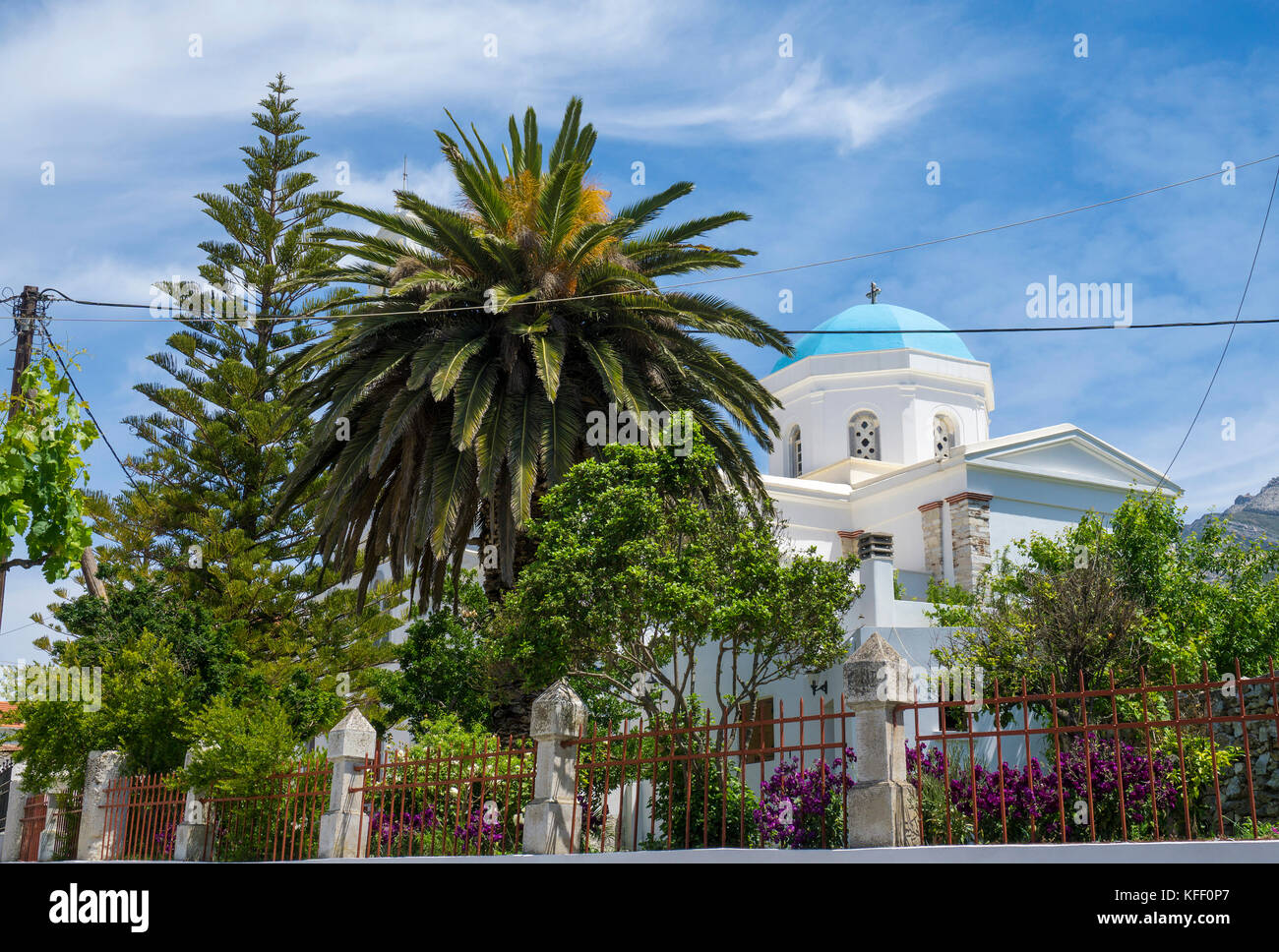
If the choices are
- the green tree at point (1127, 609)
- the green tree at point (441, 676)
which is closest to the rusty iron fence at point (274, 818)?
the green tree at point (441, 676)

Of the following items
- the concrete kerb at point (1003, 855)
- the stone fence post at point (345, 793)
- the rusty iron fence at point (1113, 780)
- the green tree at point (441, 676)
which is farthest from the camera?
the green tree at point (441, 676)

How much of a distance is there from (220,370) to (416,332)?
809 cm

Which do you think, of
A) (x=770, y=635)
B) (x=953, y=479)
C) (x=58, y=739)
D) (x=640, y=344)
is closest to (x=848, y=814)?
(x=770, y=635)

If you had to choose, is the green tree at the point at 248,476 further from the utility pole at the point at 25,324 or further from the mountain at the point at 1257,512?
the mountain at the point at 1257,512

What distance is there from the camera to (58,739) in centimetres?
1458

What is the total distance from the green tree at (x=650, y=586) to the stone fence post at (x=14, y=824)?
9.39 metres

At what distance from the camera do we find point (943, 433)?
26953 millimetres

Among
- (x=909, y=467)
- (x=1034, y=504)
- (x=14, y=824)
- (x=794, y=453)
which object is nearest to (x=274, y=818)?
(x=14, y=824)

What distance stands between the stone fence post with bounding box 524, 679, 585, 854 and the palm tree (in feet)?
13.1

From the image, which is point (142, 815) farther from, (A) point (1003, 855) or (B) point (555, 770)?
(A) point (1003, 855)

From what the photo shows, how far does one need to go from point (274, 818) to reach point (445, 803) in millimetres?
2886

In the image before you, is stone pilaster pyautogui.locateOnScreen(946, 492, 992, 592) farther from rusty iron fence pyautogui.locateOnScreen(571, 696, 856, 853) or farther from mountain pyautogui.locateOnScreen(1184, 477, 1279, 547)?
mountain pyautogui.locateOnScreen(1184, 477, 1279, 547)

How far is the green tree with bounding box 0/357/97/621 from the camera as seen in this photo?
8078 millimetres

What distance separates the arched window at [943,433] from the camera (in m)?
26.7
